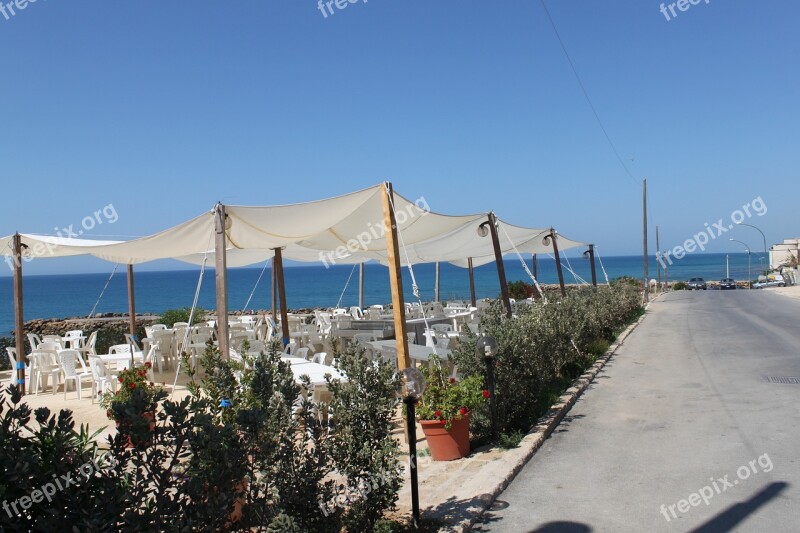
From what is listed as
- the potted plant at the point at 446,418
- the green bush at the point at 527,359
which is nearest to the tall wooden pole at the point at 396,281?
the green bush at the point at 527,359

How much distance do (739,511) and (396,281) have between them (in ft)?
11.5

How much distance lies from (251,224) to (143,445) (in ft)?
17.9

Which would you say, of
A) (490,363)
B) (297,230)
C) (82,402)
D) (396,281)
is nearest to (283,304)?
(297,230)

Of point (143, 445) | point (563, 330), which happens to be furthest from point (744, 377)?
point (143, 445)

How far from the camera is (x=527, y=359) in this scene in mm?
6301

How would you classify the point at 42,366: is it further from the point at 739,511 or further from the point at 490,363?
the point at 739,511

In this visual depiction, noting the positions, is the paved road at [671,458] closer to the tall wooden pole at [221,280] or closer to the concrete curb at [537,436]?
the concrete curb at [537,436]

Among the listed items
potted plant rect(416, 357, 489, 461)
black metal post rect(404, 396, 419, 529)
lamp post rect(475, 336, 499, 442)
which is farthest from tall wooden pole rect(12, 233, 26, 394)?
black metal post rect(404, 396, 419, 529)

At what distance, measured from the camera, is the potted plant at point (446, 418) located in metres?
5.14

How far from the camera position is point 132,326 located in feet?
42.2

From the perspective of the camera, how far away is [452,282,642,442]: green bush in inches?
231

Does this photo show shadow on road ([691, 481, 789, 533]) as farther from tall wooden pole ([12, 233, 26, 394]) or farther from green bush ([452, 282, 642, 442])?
tall wooden pole ([12, 233, 26, 394])

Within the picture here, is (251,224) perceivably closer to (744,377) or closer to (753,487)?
(753,487)

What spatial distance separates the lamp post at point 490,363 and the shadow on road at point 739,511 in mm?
1990
